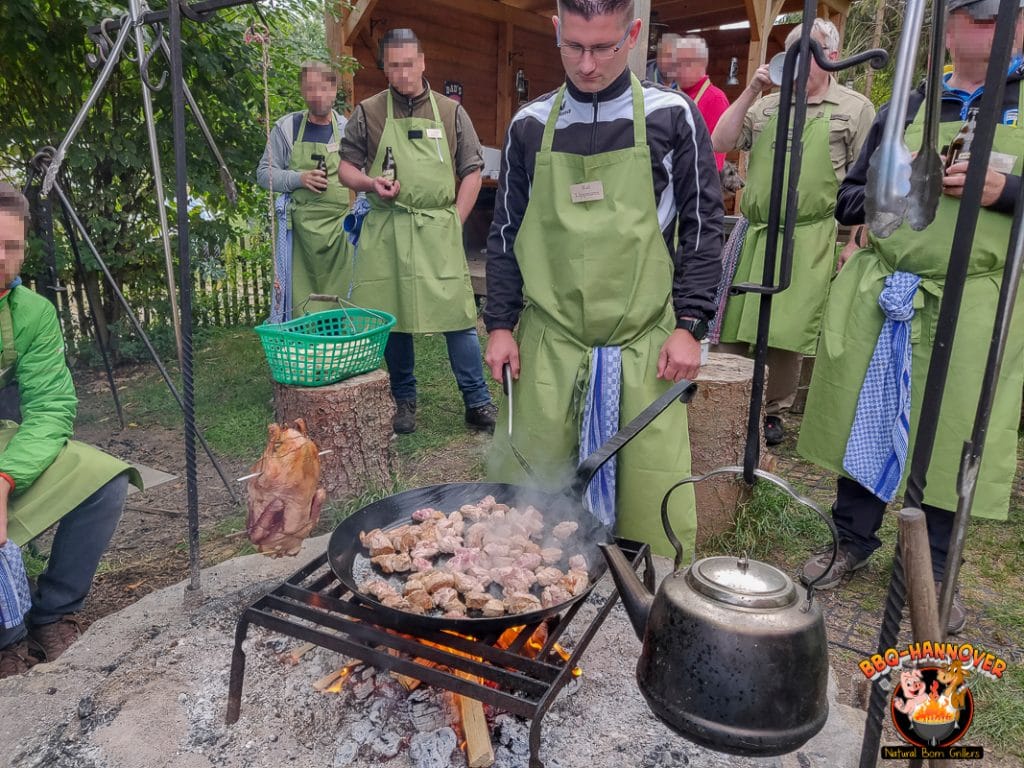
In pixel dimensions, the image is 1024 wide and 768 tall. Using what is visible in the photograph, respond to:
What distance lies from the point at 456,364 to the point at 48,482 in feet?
8.66

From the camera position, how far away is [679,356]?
2.36 m

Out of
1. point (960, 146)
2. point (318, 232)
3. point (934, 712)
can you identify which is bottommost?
point (934, 712)

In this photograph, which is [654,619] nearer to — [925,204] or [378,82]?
[925,204]

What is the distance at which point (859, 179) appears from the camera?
274cm

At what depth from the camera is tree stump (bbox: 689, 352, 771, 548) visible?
337 cm

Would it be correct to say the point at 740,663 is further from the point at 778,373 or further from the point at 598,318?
the point at 778,373

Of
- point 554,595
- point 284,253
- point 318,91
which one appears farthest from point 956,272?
point 284,253

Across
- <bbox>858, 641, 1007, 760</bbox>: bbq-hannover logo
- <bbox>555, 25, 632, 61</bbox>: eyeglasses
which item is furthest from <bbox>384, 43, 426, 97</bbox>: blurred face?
<bbox>858, 641, 1007, 760</bbox>: bbq-hannover logo

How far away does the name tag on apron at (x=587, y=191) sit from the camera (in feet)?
7.52

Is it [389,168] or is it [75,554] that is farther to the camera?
[389,168]

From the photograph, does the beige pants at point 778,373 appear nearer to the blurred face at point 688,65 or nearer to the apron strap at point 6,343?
the blurred face at point 688,65

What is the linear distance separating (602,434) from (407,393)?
2664 mm

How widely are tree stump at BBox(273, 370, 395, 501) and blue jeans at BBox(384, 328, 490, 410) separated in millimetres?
862

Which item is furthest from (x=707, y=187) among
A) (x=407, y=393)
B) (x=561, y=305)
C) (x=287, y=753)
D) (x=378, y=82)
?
(x=378, y=82)
